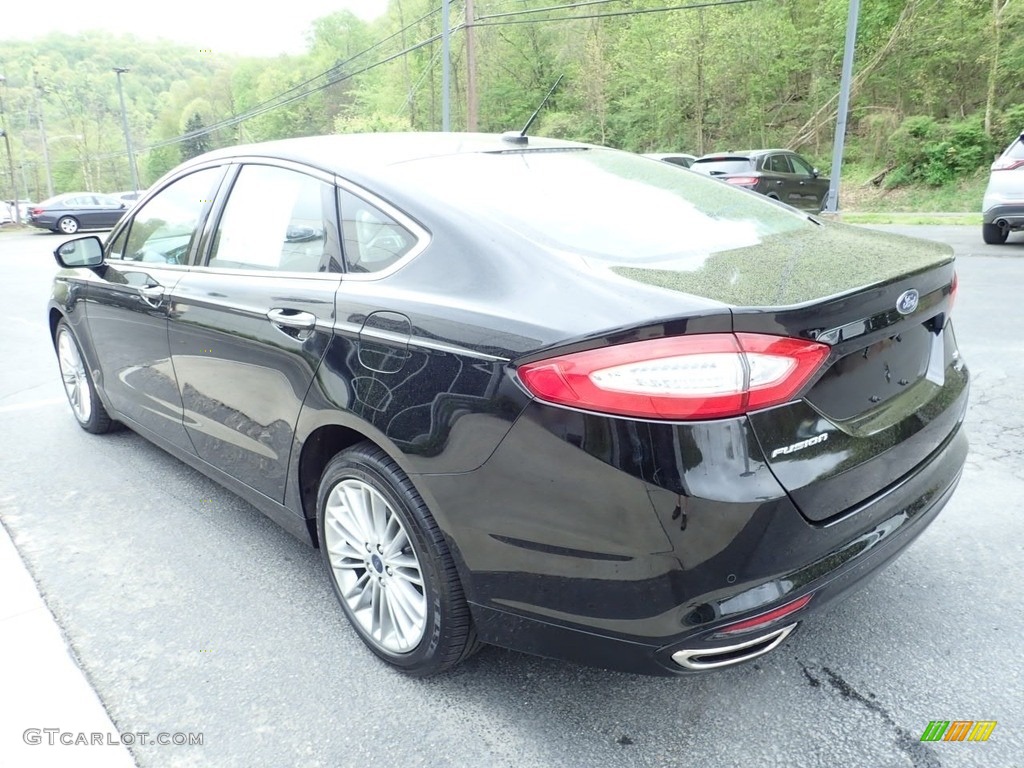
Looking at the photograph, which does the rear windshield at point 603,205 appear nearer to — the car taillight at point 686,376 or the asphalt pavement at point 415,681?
the car taillight at point 686,376

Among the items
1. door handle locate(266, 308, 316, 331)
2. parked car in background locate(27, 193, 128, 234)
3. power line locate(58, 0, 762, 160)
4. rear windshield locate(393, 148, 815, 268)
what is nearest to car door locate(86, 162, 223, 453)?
door handle locate(266, 308, 316, 331)

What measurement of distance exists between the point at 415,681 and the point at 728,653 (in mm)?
969

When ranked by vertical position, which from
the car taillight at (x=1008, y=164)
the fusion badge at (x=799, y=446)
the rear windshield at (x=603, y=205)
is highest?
the car taillight at (x=1008, y=164)

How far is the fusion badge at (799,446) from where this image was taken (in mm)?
1629

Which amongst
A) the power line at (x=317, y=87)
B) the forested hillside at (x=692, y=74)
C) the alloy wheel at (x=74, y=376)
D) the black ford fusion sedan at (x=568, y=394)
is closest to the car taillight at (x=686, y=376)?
the black ford fusion sedan at (x=568, y=394)

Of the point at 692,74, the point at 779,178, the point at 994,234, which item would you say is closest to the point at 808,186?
the point at 779,178

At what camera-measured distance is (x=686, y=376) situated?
1.58m

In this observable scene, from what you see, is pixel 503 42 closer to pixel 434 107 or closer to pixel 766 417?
pixel 434 107

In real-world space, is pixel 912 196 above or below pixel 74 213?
below

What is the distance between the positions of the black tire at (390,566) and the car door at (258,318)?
31 cm

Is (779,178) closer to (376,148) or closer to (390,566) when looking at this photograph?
(376,148)

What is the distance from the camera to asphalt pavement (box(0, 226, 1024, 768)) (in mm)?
1957

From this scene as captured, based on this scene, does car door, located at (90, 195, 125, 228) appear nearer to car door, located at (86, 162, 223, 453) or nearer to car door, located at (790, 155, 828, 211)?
car door, located at (790, 155, 828, 211)

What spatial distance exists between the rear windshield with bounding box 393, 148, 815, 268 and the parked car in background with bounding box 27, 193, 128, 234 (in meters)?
25.2
